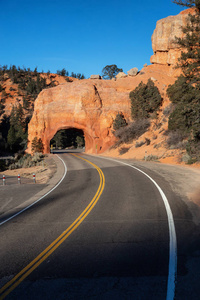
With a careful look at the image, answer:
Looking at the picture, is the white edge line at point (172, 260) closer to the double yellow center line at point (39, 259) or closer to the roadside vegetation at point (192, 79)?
the double yellow center line at point (39, 259)

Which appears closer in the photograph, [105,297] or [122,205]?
[105,297]

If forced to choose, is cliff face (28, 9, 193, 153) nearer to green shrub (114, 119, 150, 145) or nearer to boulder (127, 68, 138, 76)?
boulder (127, 68, 138, 76)

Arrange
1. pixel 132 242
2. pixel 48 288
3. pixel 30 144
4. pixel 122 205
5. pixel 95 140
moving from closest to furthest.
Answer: pixel 48 288 → pixel 132 242 → pixel 122 205 → pixel 95 140 → pixel 30 144

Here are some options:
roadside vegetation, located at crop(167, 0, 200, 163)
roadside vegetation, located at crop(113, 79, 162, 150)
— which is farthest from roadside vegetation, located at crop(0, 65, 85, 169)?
roadside vegetation, located at crop(167, 0, 200, 163)

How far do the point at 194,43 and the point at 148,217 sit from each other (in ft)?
56.1

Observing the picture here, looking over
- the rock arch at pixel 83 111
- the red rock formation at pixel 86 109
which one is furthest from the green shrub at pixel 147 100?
the rock arch at pixel 83 111

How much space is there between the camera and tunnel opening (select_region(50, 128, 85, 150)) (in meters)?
74.9

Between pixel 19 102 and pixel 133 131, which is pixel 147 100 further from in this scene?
pixel 19 102

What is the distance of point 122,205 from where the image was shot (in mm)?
9062

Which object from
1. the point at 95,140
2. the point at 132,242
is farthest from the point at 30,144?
the point at 132,242

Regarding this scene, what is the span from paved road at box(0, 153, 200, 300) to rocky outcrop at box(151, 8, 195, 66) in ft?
148

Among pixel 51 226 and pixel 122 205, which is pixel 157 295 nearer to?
pixel 51 226

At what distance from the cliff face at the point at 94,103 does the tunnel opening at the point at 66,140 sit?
25.6 m

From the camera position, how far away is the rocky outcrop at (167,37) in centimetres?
4566
